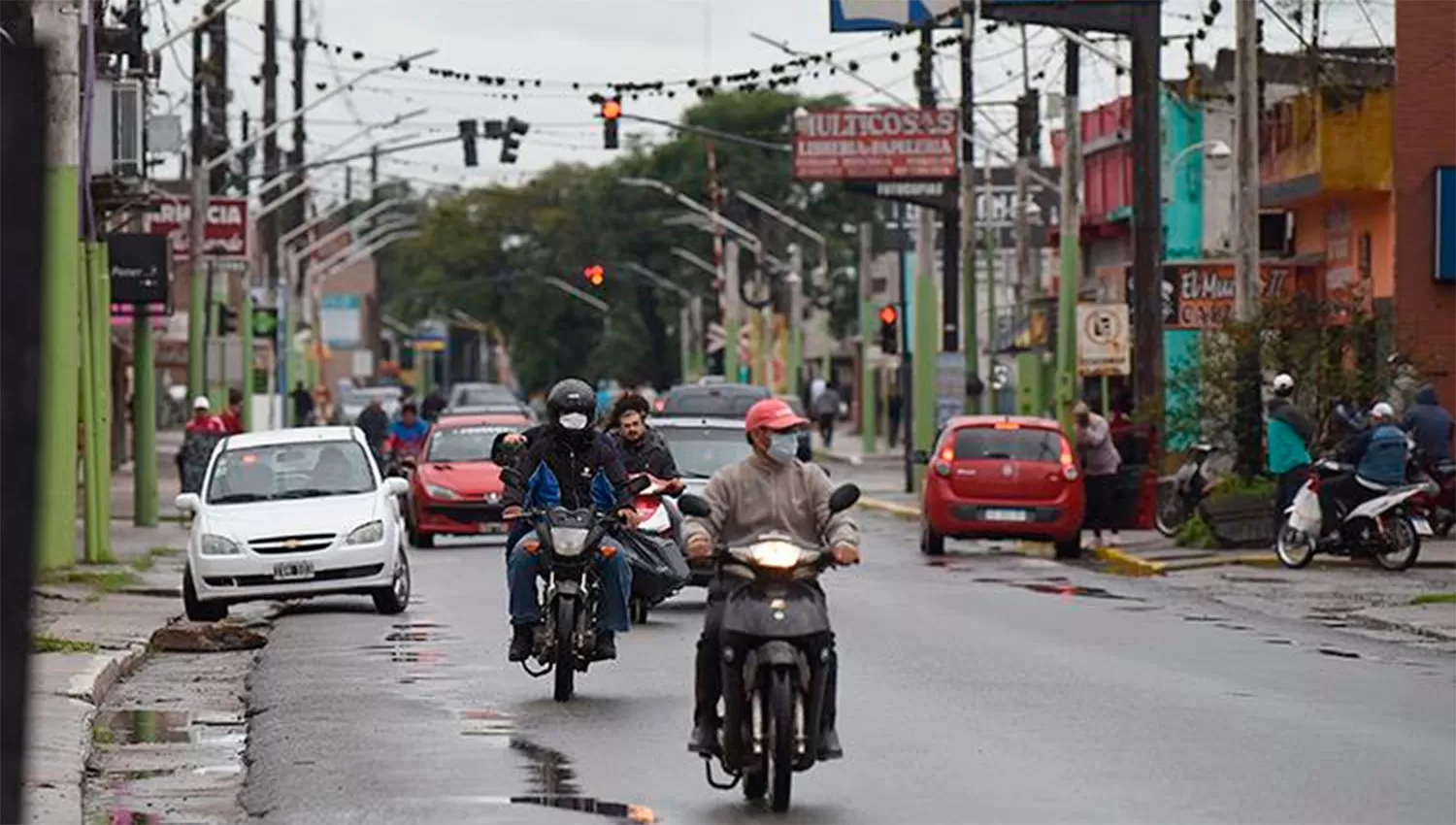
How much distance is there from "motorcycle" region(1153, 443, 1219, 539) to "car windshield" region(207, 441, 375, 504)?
11985 millimetres

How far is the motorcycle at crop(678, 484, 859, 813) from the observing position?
466 inches

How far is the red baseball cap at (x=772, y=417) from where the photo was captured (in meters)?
12.3

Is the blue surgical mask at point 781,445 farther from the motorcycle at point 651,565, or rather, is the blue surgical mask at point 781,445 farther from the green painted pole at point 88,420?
the green painted pole at point 88,420

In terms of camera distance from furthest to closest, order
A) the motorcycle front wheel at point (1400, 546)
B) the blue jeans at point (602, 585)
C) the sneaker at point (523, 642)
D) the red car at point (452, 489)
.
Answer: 1. the red car at point (452, 489)
2. the motorcycle front wheel at point (1400, 546)
3. the sneaker at point (523, 642)
4. the blue jeans at point (602, 585)

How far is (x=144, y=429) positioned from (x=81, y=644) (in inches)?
829

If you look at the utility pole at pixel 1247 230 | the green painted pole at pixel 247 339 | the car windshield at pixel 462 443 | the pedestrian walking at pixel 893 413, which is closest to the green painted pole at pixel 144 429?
the car windshield at pixel 462 443

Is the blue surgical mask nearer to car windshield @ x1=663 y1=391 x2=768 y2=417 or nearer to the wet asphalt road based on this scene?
the wet asphalt road

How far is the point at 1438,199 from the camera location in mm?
42906

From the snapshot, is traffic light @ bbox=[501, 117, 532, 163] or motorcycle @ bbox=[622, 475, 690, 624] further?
traffic light @ bbox=[501, 117, 532, 163]

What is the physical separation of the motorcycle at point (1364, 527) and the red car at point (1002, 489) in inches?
187

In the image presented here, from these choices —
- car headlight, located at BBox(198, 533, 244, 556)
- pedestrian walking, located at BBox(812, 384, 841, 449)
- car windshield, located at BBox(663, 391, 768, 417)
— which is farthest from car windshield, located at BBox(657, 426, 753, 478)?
pedestrian walking, located at BBox(812, 384, 841, 449)

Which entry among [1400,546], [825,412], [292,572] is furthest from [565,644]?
[825,412]

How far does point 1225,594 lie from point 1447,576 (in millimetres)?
2547

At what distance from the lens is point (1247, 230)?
117 ft
